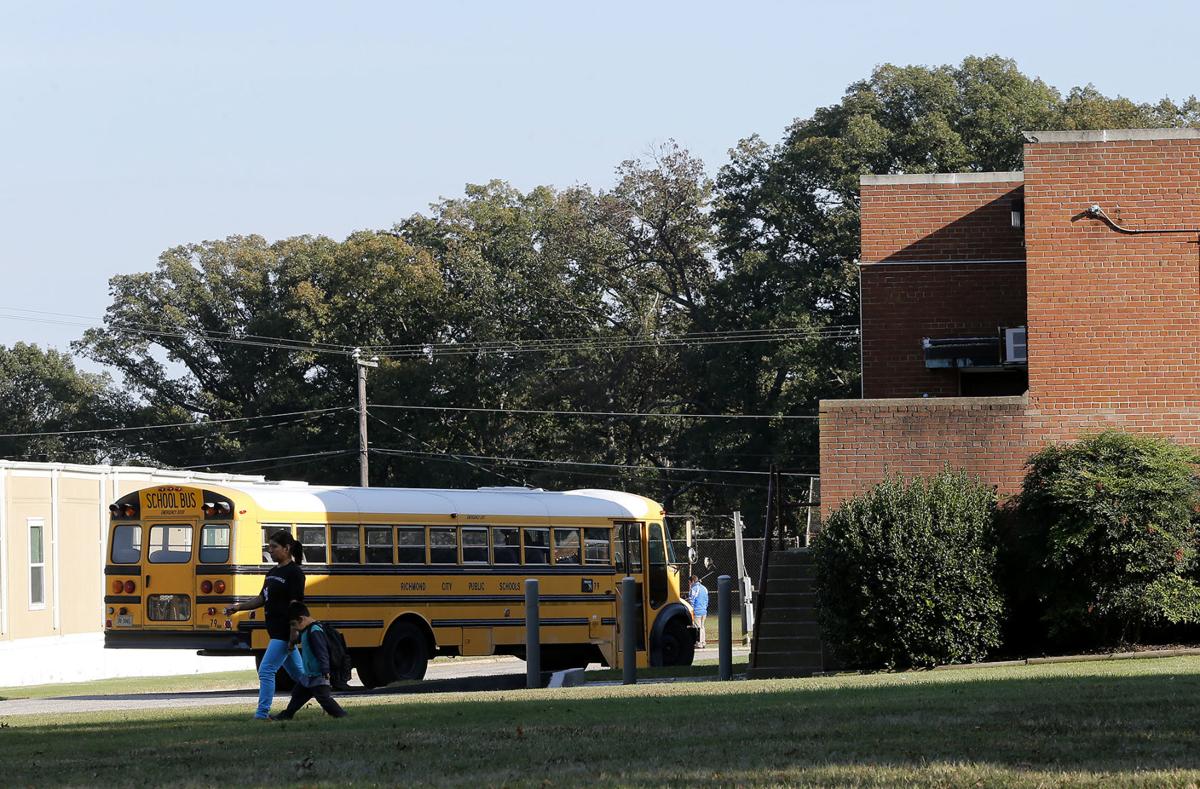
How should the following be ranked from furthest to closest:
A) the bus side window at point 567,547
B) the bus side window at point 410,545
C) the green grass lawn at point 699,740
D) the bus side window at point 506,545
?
1. the bus side window at point 567,547
2. the bus side window at point 506,545
3. the bus side window at point 410,545
4. the green grass lawn at point 699,740

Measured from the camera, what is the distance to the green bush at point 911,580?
1864 cm

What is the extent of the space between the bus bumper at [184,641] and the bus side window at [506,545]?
14.4 feet

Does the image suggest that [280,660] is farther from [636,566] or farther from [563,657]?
[636,566]

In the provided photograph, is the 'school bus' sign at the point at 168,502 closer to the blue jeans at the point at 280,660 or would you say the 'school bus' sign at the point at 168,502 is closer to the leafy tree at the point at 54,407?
the blue jeans at the point at 280,660

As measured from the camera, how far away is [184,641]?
22.0 m

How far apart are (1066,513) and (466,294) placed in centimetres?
4732

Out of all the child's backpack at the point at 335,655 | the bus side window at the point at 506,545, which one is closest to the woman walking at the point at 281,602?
the child's backpack at the point at 335,655

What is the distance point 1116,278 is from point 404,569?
10.3 metres

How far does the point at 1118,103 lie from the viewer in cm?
5262

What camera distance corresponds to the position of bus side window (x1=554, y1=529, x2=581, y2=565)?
2559cm

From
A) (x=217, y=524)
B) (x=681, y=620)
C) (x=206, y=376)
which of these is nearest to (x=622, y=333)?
(x=206, y=376)

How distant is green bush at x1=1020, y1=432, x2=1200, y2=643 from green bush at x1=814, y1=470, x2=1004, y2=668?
2.41 feet

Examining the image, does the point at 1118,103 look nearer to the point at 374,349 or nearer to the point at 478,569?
the point at 374,349

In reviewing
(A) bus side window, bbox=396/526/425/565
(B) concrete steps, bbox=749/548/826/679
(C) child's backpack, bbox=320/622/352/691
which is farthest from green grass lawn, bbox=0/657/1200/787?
(A) bus side window, bbox=396/526/425/565
